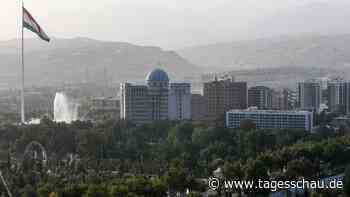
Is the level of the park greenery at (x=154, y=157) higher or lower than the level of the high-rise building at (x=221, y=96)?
lower

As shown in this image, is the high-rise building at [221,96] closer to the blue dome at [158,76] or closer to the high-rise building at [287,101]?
the blue dome at [158,76]

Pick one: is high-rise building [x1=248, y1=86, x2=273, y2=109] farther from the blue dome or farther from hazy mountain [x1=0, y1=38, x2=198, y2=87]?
hazy mountain [x1=0, y1=38, x2=198, y2=87]

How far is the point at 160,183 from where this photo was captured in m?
16.5

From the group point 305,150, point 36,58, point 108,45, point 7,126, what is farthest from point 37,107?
point 108,45

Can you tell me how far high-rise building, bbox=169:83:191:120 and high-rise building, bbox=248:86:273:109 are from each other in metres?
3.28

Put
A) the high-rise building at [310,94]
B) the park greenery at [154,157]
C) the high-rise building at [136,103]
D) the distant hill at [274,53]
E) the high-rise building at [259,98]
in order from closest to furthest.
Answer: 1. the park greenery at [154,157]
2. the high-rise building at [136,103]
3. the high-rise building at [259,98]
4. the high-rise building at [310,94]
5. the distant hill at [274,53]

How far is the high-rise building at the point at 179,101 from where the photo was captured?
113ft

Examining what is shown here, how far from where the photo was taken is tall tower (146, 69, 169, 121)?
3331 cm

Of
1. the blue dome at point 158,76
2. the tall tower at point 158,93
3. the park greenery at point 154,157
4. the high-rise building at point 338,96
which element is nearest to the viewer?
the park greenery at point 154,157

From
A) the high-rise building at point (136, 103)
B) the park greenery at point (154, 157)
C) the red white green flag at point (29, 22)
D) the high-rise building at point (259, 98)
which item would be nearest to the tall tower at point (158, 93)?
the high-rise building at point (136, 103)

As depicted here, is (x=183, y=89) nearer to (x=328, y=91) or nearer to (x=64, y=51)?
(x=328, y=91)

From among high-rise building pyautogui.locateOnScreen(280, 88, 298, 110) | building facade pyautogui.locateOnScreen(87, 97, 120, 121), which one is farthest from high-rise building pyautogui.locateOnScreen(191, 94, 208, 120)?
high-rise building pyautogui.locateOnScreen(280, 88, 298, 110)

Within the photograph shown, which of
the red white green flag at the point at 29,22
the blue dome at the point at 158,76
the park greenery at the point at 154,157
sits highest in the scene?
the red white green flag at the point at 29,22

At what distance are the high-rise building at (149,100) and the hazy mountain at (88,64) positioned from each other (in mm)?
30630
